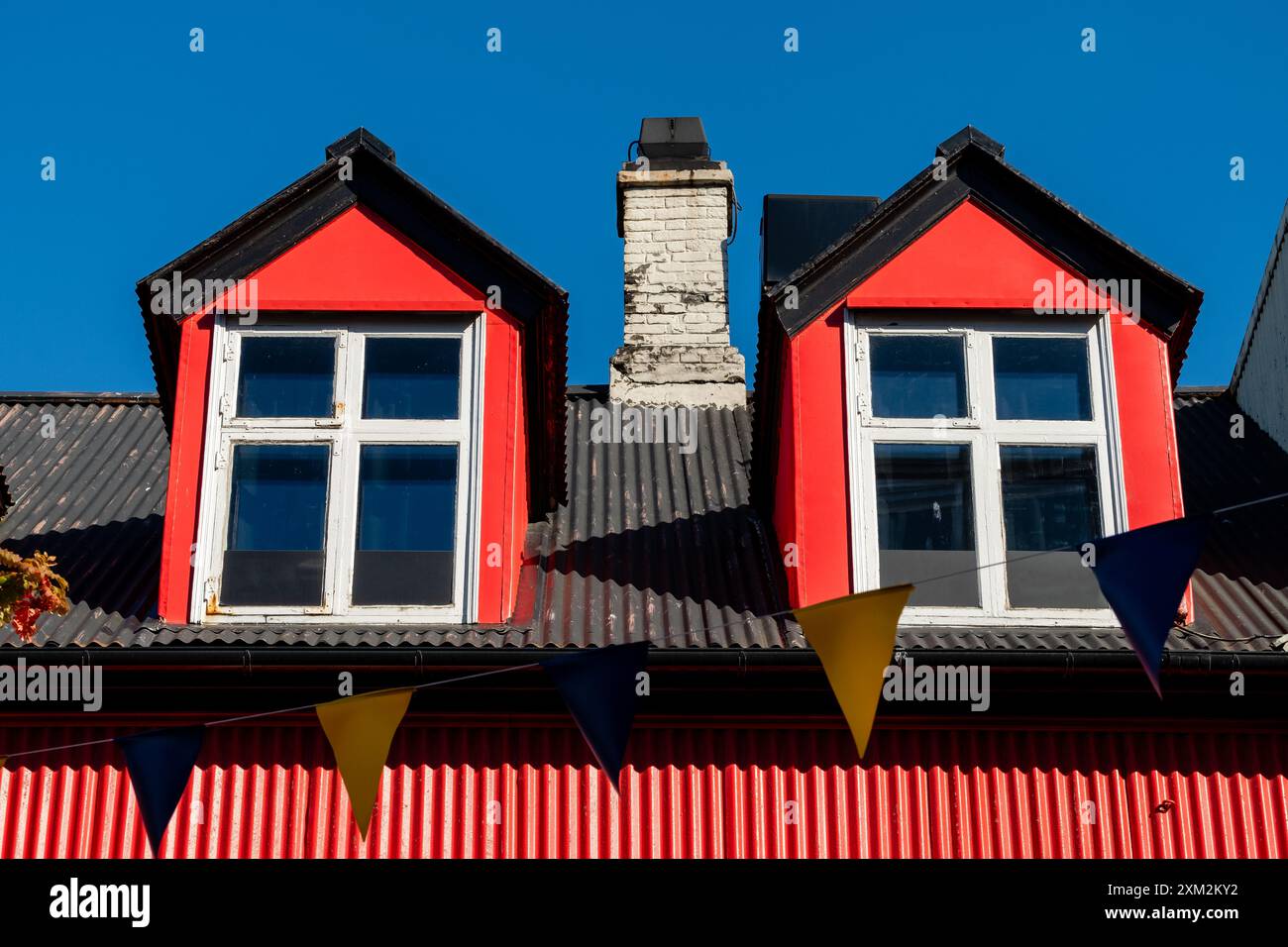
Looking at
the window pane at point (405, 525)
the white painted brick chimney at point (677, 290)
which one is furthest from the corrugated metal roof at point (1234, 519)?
the window pane at point (405, 525)

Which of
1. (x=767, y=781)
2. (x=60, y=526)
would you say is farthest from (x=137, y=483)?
(x=767, y=781)

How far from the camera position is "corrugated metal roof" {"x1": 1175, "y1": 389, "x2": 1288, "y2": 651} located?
816cm

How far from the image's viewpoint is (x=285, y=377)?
858 centimetres

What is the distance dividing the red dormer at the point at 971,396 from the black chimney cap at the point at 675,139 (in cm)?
465

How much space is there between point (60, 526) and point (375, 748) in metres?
4.04

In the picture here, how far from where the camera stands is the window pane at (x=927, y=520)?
8.06 m

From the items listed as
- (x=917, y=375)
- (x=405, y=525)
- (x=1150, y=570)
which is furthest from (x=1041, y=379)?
(x=405, y=525)

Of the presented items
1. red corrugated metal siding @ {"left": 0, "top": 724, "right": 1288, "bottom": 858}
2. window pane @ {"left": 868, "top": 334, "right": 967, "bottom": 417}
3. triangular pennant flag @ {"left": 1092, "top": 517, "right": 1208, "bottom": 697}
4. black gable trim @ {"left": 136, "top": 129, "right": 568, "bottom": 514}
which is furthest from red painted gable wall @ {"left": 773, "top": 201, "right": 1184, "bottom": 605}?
triangular pennant flag @ {"left": 1092, "top": 517, "right": 1208, "bottom": 697}

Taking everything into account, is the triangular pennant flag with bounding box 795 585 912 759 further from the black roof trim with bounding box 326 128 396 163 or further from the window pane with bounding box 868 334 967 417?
the black roof trim with bounding box 326 128 396 163

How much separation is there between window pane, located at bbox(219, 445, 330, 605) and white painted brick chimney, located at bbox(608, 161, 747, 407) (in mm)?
4242

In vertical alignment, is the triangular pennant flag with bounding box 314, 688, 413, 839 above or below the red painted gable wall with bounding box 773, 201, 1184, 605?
below
